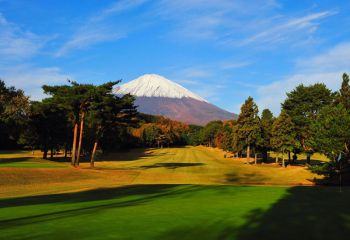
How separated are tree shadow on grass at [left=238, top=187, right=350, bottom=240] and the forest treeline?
2664cm

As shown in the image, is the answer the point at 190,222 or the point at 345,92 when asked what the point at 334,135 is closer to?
the point at 345,92

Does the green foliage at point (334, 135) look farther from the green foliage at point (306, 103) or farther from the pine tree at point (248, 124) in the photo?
the pine tree at point (248, 124)

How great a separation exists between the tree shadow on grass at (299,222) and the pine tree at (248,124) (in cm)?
6284

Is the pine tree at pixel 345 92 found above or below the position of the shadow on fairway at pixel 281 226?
above

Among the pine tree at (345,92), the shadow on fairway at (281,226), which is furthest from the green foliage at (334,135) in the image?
the shadow on fairway at (281,226)


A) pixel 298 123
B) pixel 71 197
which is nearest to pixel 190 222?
pixel 71 197

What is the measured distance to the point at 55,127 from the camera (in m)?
81.2

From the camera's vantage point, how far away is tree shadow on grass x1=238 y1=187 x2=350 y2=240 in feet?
35.7

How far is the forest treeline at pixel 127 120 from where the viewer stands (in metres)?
45.0

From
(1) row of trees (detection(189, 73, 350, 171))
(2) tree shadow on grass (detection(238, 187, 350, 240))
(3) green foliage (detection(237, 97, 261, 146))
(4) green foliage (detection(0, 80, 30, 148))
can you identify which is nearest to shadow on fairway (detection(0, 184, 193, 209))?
(2) tree shadow on grass (detection(238, 187, 350, 240))

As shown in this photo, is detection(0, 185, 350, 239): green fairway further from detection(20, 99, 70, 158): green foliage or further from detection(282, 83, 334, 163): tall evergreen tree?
detection(20, 99, 70, 158): green foliage

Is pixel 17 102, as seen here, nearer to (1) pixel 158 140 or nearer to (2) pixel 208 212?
(2) pixel 208 212

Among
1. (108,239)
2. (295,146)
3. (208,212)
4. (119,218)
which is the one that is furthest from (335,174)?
(108,239)

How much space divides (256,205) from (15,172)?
3226 centimetres
